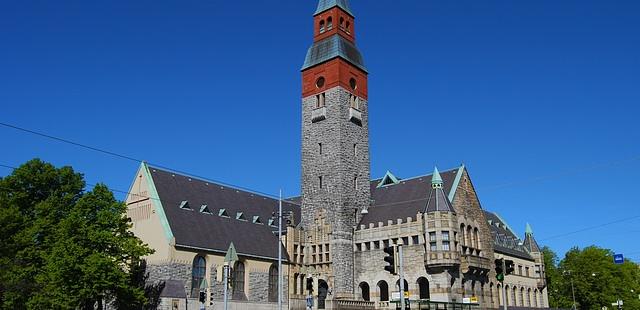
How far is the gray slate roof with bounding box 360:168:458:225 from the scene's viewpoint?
179 feet

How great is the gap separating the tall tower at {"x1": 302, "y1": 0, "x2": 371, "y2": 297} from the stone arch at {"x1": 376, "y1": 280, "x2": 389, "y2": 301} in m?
2.69

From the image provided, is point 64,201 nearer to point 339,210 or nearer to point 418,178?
point 339,210

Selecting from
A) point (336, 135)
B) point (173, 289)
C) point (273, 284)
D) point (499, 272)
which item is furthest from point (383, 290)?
point (499, 272)

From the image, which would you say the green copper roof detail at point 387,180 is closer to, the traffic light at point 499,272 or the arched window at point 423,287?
the arched window at point 423,287

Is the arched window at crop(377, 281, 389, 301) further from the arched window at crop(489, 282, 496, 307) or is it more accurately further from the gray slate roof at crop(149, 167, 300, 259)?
the gray slate roof at crop(149, 167, 300, 259)

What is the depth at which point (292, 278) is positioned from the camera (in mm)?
55375

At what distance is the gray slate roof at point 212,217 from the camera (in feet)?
160

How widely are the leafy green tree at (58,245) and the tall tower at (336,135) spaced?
18.8 metres

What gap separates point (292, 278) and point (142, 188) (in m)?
15.7

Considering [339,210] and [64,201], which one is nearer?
[64,201]

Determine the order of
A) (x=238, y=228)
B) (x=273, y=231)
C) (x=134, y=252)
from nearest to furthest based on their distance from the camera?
(x=134, y=252) < (x=238, y=228) < (x=273, y=231)

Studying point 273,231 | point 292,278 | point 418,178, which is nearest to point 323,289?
point 292,278

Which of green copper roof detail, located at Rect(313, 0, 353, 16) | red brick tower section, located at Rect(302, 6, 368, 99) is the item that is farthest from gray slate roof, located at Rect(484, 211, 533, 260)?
green copper roof detail, located at Rect(313, 0, 353, 16)

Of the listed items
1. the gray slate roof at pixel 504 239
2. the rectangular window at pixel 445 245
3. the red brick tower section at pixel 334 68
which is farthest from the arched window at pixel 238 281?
the gray slate roof at pixel 504 239
